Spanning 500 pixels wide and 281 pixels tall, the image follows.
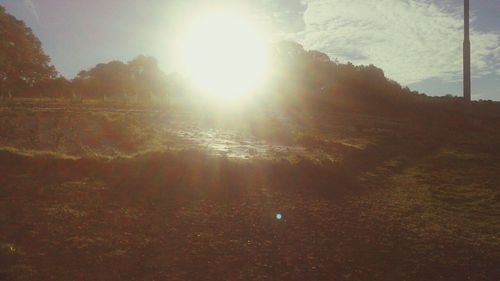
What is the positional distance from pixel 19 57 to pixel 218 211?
1327 inches

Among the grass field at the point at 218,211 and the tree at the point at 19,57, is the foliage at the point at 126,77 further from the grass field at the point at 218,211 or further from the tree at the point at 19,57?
the grass field at the point at 218,211

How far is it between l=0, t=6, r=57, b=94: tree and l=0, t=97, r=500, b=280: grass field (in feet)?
73.5

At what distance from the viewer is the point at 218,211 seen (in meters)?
6.91

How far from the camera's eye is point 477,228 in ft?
23.1

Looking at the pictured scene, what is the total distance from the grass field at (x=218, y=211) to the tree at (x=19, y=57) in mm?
22398

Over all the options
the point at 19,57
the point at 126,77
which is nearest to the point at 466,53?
the point at 19,57

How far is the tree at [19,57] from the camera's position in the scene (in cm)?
3284

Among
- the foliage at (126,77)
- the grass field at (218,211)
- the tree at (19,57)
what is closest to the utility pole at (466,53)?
the grass field at (218,211)

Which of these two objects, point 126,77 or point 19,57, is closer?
point 19,57

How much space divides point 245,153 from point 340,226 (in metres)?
4.78

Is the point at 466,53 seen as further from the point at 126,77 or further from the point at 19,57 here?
the point at 126,77

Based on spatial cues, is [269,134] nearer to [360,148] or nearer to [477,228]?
[360,148]

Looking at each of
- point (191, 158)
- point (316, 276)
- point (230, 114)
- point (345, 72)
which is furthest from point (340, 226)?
point (345, 72)

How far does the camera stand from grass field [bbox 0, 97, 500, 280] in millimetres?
5051
